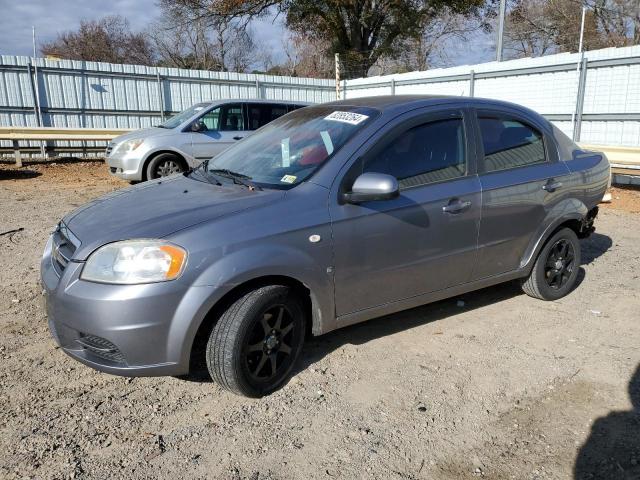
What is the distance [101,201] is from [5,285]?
197 centimetres

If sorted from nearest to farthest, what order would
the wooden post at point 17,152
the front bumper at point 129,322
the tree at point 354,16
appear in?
1. the front bumper at point 129,322
2. the wooden post at point 17,152
3. the tree at point 354,16

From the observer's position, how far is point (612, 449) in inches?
106

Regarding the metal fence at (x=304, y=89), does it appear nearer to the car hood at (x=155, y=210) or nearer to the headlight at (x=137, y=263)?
the car hood at (x=155, y=210)

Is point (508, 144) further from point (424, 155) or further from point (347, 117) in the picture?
point (347, 117)

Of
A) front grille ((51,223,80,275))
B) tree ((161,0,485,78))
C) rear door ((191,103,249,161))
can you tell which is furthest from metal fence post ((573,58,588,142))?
tree ((161,0,485,78))

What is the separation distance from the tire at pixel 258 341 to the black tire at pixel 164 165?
7.14 metres

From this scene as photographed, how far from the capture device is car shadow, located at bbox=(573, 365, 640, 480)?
2.54 metres

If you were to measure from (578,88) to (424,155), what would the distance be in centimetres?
942

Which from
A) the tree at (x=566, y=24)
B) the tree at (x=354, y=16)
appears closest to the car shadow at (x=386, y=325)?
the tree at (x=566, y=24)

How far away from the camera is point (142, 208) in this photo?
315 centimetres

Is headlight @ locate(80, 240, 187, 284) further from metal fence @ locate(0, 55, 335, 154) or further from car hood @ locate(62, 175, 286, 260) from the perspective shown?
metal fence @ locate(0, 55, 335, 154)

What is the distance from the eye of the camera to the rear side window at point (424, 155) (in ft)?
11.3

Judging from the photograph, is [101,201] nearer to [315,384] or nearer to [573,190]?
[315,384]

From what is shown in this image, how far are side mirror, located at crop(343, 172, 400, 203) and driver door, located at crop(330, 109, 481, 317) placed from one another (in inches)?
2.7
